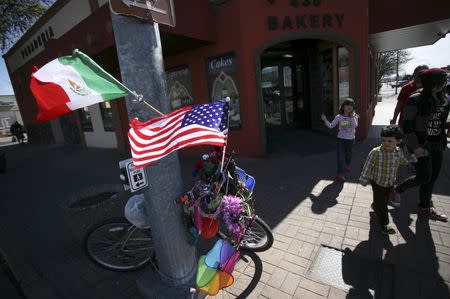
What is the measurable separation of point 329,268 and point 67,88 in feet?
9.44

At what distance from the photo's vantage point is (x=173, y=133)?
1741 millimetres

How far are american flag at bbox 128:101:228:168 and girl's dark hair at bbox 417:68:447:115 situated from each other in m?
2.58

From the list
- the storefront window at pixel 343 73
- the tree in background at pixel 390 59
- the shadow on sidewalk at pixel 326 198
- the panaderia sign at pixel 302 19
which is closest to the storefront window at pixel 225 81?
the panaderia sign at pixel 302 19

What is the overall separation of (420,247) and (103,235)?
3601 mm

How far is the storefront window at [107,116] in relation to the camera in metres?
11.2

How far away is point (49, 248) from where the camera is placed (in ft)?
12.4

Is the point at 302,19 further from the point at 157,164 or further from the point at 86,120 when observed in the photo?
the point at 86,120

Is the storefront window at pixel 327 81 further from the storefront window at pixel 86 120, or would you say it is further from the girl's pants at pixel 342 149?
the storefront window at pixel 86 120

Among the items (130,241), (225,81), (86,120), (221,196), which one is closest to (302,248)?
(221,196)

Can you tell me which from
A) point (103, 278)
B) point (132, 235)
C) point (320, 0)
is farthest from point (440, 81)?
point (320, 0)

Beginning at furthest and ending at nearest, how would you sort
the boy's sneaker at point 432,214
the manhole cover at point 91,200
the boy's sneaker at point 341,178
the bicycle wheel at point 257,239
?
the manhole cover at point 91,200 → the boy's sneaker at point 341,178 → the boy's sneaker at point 432,214 → the bicycle wheel at point 257,239

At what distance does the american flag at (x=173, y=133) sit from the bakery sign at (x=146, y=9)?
72cm

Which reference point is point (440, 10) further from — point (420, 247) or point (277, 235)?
point (277, 235)

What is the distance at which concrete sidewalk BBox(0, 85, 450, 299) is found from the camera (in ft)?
8.34
